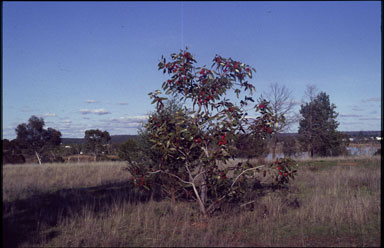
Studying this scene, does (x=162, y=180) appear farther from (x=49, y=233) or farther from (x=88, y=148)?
(x=88, y=148)

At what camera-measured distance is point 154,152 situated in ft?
27.8

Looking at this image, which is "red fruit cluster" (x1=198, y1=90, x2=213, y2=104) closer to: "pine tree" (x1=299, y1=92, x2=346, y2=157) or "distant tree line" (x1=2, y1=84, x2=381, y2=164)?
"distant tree line" (x1=2, y1=84, x2=381, y2=164)

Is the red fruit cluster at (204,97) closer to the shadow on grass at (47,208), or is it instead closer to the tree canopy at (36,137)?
the shadow on grass at (47,208)

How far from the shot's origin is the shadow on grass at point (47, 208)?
17.9ft

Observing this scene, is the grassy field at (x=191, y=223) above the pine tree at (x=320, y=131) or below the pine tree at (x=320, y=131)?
below

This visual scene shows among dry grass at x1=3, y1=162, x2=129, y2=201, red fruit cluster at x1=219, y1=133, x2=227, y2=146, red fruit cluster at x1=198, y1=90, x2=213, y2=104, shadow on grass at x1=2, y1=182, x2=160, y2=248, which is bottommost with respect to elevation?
shadow on grass at x1=2, y1=182, x2=160, y2=248

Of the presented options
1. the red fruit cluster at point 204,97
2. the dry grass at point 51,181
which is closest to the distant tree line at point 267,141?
the dry grass at point 51,181

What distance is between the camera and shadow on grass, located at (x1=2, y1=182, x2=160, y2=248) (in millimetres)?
5449

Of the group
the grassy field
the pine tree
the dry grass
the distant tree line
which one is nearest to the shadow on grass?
the grassy field

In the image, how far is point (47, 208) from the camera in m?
7.64

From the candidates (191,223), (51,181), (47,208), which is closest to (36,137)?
(51,181)

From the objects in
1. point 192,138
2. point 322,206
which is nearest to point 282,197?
point 322,206

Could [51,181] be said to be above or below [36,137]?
below

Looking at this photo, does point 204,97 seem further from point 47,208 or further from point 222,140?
point 47,208
